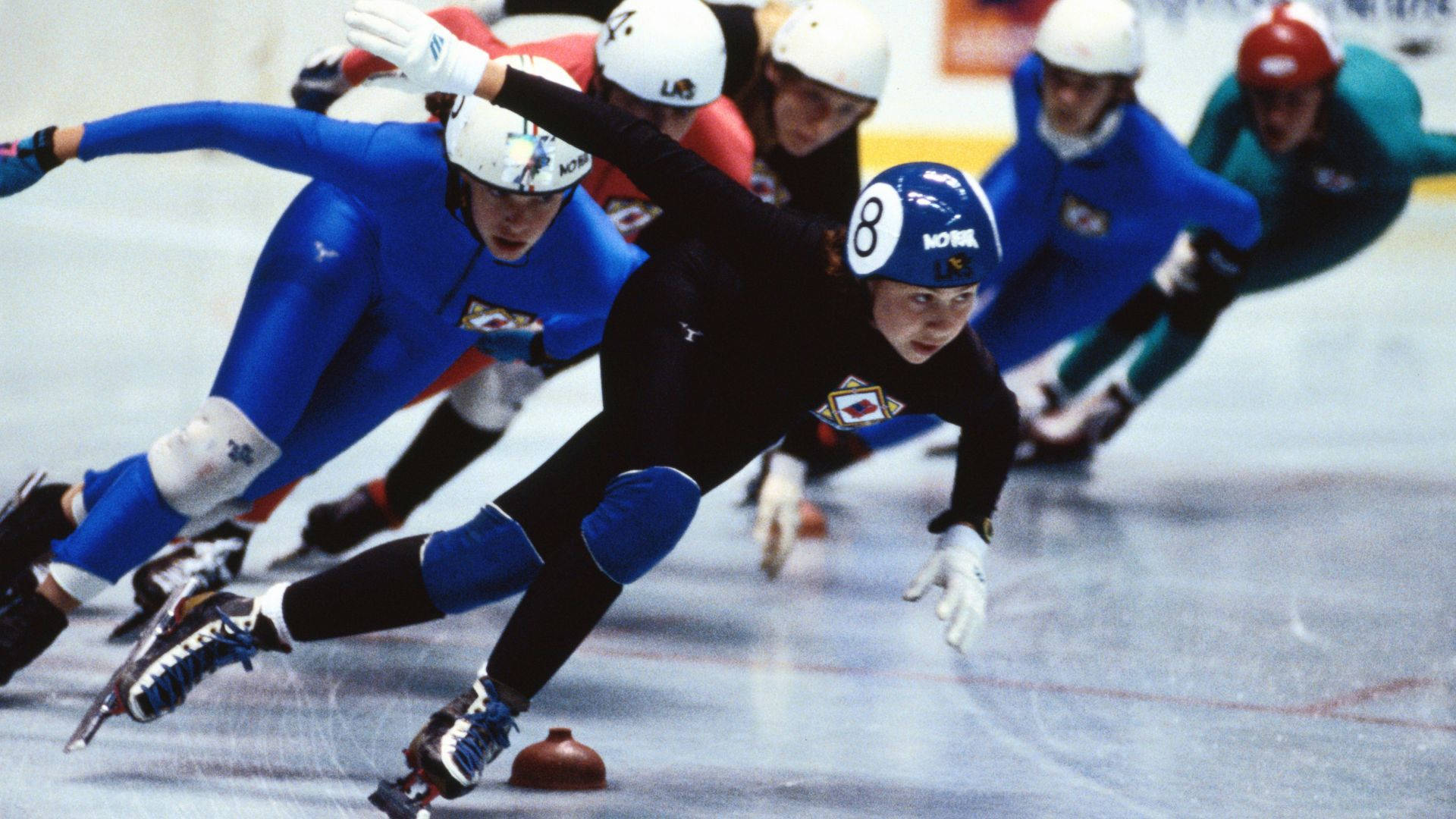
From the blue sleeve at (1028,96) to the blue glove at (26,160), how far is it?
3.29 meters

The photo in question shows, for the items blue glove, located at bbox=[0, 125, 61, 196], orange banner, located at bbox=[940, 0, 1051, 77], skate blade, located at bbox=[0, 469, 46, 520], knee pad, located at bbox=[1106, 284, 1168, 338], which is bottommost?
orange banner, located at bbox=[940, 0, 1051, 77]

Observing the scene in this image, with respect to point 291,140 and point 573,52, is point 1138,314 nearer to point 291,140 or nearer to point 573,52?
point 573,52

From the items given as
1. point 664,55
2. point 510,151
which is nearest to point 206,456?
point 510,151

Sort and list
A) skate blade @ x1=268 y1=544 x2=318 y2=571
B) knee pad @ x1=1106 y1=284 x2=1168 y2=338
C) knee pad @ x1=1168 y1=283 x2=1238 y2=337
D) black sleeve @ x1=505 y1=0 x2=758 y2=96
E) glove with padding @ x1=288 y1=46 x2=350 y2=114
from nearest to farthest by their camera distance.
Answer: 1. glove with padding @ x1=288 y1=46 x2=350 y2=114
2. skate blade @ x1=268 y1=544 x2=318 y2=571
3. black sleeve @ x1=505 y1=0 x2=758 y2=96
4. knee pad @ x1=1168 y1=283 x2=1238 y2=337
5. knee pad @ x1=1106 y1=284 x2=1168 y2=338

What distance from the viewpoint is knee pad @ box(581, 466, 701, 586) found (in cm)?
288

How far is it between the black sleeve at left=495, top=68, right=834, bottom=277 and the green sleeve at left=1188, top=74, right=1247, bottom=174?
12.1ft

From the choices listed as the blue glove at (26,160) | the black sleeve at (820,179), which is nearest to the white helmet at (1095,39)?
the black sleeve at (820,179)

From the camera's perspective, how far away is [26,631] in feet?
Result: 11.0

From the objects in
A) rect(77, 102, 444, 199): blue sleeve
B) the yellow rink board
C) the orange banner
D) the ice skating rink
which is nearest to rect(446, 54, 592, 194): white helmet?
rect(77, 102, 444, 199): blue sleeve

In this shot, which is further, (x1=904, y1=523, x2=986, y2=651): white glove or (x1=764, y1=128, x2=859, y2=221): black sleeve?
(x1=764, y1=128, x2=859, y2=221): black sleeve

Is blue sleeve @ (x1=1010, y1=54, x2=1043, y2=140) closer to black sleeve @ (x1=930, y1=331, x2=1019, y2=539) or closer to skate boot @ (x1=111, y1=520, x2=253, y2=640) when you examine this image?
black sleeve @ (x1=930, y1=331, x2=1019, y2=539)

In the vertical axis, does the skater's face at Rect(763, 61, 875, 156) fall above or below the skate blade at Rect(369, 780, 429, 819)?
above

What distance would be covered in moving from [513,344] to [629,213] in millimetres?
582

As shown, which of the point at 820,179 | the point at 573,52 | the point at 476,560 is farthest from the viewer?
the point at 820,179
